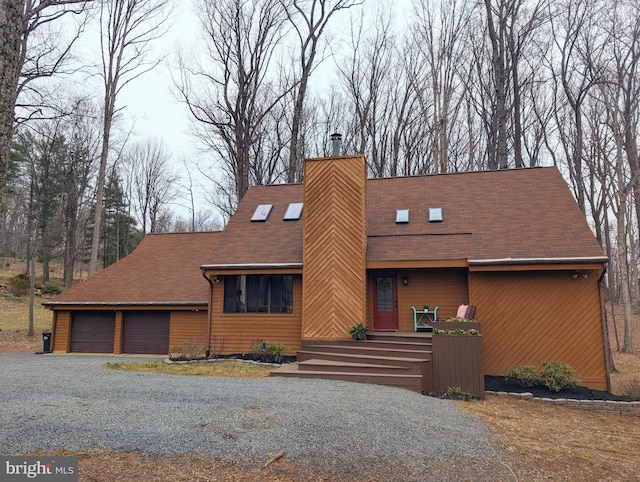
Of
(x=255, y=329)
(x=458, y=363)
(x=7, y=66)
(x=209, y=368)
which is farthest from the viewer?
(x=255, y=329)

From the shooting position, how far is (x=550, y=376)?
906 centimetres

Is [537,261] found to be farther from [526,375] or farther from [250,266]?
[250,266]

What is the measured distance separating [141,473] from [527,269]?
8902 millimetres

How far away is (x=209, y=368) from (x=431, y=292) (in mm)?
5584

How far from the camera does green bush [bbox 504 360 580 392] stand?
890 centimetres

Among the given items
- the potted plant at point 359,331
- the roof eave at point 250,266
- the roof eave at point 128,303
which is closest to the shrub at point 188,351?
the roof eave at point 128,303

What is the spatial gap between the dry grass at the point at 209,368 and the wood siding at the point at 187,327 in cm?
314

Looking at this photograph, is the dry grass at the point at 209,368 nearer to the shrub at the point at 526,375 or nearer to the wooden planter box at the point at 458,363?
the wooden planter box at the point at 458,363

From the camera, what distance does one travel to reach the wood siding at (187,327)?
13.8 metres

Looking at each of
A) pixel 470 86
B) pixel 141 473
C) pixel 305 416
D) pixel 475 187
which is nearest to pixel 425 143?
pixel 470 86

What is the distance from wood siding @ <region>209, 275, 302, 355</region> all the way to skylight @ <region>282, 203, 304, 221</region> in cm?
235

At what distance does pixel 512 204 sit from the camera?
12.4 m

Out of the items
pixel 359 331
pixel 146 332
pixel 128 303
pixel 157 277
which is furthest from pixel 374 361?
pixel 157 277

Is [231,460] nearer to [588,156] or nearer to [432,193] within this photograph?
[432,193]
